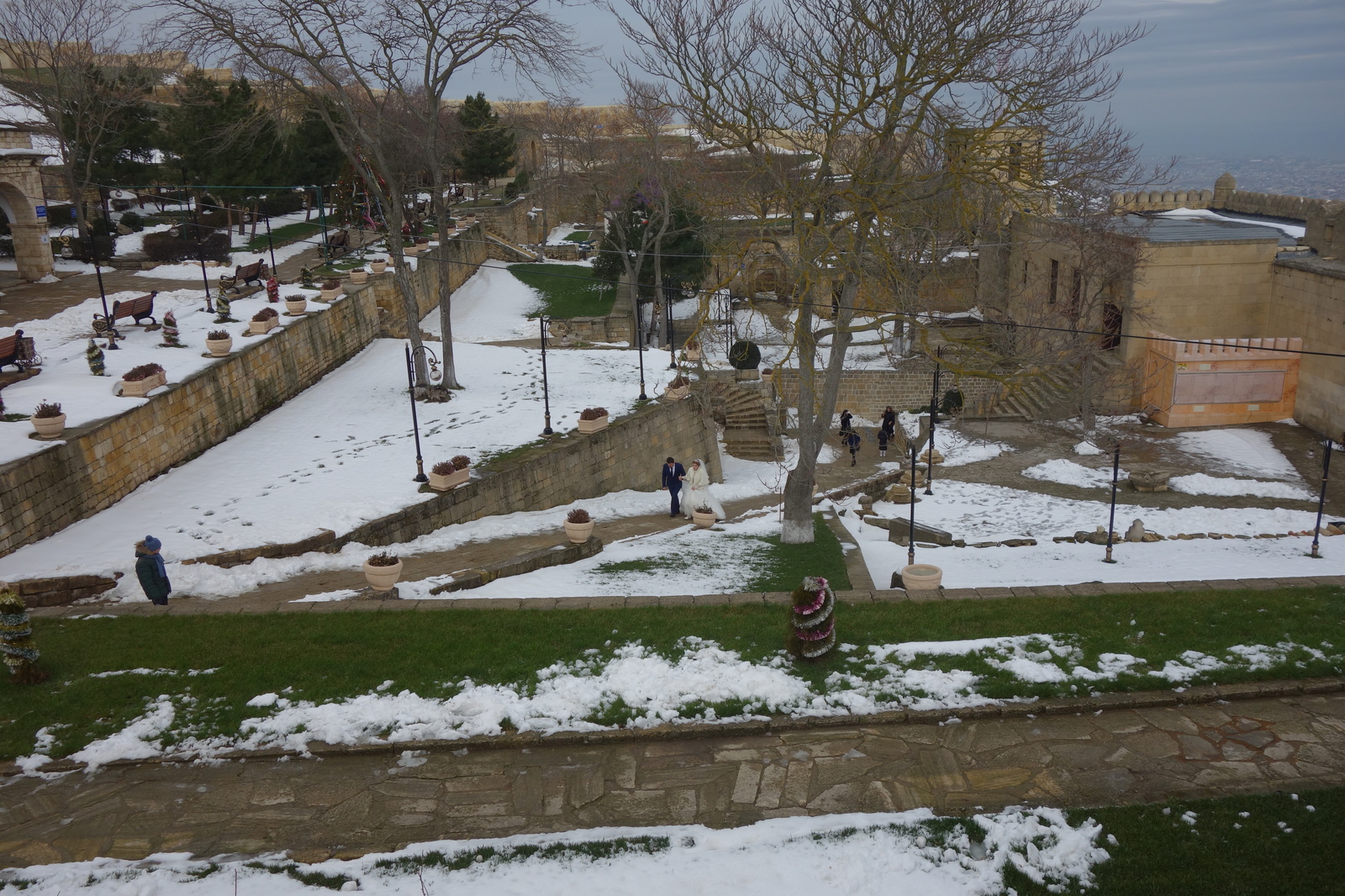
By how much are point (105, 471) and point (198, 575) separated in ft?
10.1

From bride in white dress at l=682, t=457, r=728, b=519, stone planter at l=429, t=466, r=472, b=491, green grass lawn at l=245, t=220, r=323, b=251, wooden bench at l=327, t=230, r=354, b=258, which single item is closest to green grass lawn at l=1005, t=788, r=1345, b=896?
bride in white dress at l=682, t=457, r=728, b=519

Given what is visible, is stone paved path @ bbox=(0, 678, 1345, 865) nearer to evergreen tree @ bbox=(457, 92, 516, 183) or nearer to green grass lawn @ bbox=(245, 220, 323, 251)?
green grass lawn @ bbox=(245, 220, 323, 251)

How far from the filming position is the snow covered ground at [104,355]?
12188 millimetres

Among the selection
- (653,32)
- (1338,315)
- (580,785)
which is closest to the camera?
(580,785)

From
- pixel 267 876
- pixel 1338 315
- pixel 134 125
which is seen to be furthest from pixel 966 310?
pixel 267 876

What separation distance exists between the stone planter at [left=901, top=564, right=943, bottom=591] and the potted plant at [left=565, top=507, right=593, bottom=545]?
430 cm

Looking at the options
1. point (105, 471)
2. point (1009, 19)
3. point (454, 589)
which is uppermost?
point (1009, 19)

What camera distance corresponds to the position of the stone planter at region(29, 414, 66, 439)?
36.7ft

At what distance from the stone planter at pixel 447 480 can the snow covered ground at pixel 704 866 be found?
749 centimetres

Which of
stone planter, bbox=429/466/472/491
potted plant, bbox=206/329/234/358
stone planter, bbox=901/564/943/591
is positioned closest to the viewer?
stone planter, bbox=901/564/943/591

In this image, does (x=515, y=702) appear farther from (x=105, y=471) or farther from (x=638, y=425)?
(x=638, y=425)

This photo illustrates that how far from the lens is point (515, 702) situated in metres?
7.11

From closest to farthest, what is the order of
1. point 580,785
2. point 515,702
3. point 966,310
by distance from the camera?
point 580,785, point 515,702, point 966,310

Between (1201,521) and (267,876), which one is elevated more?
(267,876)
